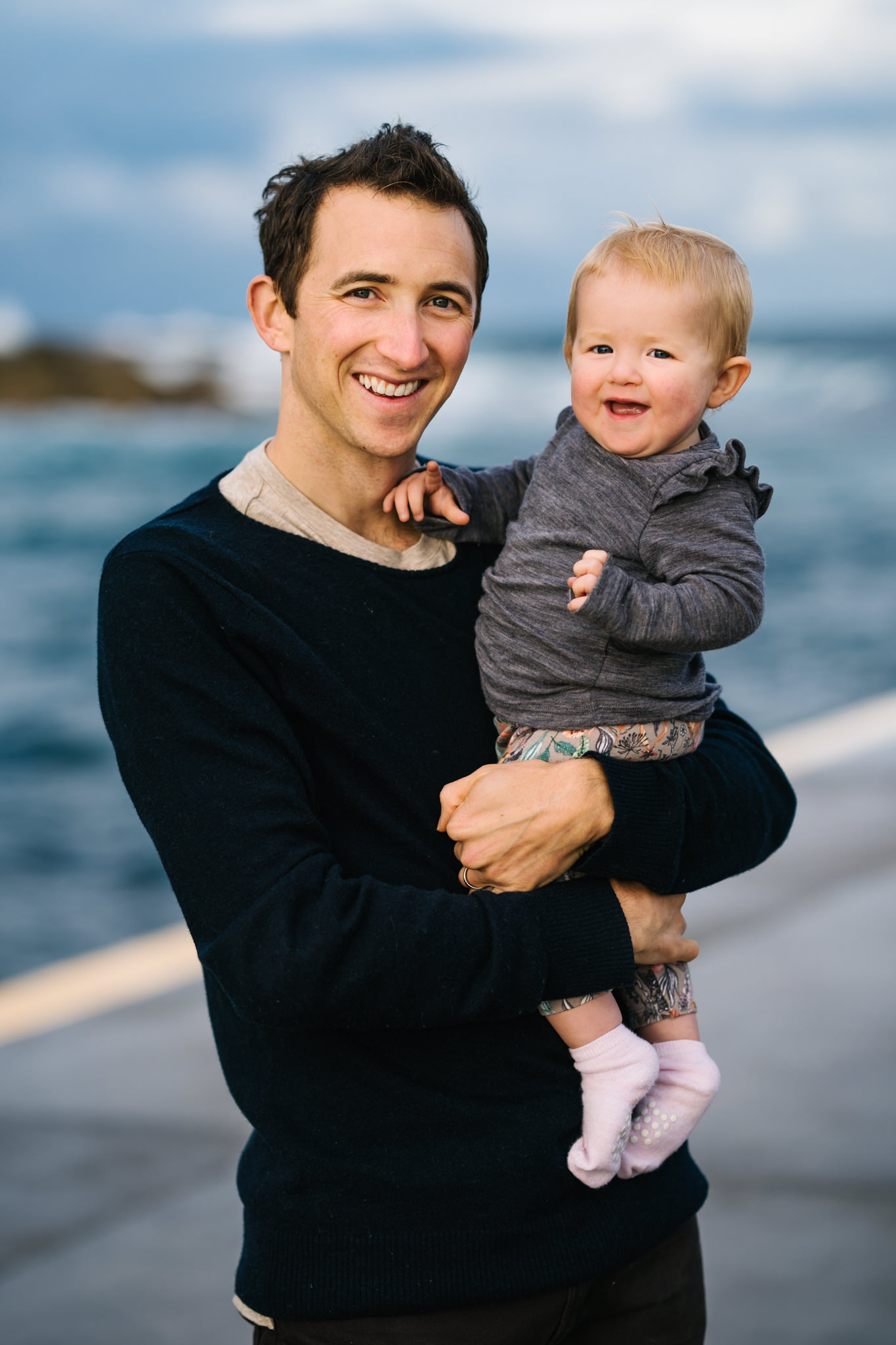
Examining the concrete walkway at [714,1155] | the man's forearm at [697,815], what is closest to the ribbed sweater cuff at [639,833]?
the man's forearm at [697,815]

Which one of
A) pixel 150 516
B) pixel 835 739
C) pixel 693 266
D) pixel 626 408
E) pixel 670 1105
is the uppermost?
pixel 150 516

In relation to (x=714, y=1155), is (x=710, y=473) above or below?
above

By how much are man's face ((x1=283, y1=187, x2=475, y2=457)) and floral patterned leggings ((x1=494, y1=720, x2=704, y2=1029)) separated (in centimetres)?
36

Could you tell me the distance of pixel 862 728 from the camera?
549 cm

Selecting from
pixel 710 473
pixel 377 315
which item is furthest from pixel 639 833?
pixel 377 315

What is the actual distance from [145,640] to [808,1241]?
2.24 m

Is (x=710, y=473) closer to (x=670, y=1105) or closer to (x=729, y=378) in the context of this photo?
(x=729, y=378)

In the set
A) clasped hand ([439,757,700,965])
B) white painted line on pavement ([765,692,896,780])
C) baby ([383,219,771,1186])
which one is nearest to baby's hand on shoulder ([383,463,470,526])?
baby ([383,219,771,1186])

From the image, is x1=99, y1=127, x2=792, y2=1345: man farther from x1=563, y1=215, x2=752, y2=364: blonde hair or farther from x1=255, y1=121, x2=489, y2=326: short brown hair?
x1=563, y1=215, x2=752, y2=364: blonde hair

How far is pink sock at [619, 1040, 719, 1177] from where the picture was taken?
1.51m

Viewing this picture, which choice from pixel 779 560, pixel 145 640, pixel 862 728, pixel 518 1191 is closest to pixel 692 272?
pixel 145 640

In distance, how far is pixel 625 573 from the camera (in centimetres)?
143

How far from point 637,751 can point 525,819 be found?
21 cm

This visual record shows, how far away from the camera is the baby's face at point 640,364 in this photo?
1.53m
